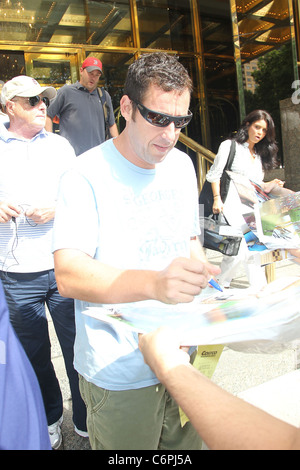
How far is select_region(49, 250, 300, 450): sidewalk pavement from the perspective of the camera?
A: 7.09 ft

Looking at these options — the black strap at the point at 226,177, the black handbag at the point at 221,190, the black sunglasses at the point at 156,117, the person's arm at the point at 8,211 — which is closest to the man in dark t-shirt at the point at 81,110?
the black handbag at the point at 221,190

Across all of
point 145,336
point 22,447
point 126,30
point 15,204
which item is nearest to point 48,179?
point 15,204

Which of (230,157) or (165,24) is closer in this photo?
(230,157)

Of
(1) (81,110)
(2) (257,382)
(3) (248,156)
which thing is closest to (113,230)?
(2) (257,382)

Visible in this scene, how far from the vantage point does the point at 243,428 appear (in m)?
0.83

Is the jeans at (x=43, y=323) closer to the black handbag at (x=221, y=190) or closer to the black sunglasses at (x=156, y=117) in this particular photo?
the black sunglasses at (x=156, y=117)

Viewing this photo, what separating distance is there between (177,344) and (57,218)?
60cm

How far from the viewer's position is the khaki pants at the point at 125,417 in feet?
4.83

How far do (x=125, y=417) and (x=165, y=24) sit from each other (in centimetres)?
954

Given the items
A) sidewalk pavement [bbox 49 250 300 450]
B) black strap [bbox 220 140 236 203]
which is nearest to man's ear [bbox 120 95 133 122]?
sidewalk pavement [bbox 49 250 300 450]

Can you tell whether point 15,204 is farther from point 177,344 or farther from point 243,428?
point 243,428

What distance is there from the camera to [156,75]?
57.6 inches

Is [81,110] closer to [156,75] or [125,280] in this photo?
[156,75]

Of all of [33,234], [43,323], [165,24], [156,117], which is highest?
[165,24]
